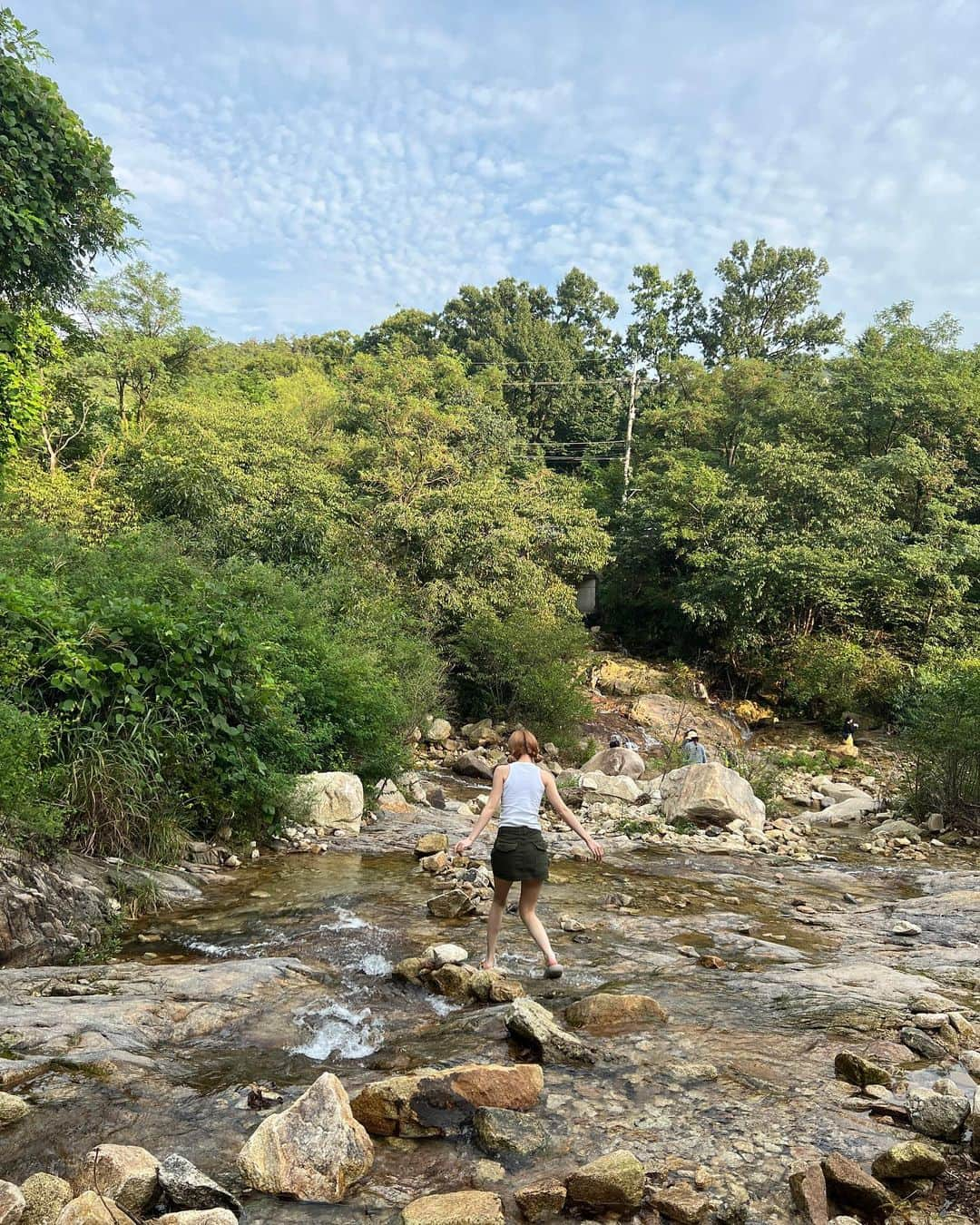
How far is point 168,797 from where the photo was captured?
25.2 ft

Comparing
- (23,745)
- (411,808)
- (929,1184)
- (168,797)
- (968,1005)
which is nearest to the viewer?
(929,1184)

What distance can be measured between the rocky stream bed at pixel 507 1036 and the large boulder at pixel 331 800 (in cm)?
168

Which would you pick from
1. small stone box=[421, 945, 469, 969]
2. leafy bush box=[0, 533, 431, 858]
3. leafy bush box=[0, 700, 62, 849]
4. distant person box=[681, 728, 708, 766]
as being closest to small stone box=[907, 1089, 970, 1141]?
small stone box=[421, 945, 469, 969]

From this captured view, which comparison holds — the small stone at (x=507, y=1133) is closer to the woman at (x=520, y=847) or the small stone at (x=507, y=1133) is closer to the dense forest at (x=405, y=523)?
the woman at (x=520, y=847)

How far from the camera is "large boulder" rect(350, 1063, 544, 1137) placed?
3359 mm

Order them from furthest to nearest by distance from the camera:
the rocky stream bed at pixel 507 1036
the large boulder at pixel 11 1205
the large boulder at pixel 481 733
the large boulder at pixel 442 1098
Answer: the large boulder at pixel 481 733
the large boulder at pixel 442 1098
the rocky stream bed at pixel 507 1036
the large boulder at pixel 11 1205

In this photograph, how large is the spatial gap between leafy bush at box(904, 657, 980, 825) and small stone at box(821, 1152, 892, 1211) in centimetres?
1083

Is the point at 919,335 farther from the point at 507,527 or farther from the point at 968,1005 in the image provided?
the point at 968,1005

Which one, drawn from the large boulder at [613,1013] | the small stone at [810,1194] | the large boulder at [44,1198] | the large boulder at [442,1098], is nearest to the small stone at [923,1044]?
the large boulder at [613,1013]

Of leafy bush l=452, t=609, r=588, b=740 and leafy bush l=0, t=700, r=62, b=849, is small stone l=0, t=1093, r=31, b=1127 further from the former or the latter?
leafy bush l=452, t=609, r=588, b=740

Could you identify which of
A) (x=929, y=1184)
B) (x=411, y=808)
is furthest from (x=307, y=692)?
(x=929, y=1184)

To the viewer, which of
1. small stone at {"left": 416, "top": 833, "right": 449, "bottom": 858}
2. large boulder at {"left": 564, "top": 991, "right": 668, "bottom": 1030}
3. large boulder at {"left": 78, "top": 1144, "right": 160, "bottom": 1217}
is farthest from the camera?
small stone at {"left": 416, "top": 833, "right": 449, "bottom": 858}

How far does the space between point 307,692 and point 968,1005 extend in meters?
8.14

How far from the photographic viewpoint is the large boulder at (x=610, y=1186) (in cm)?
284
